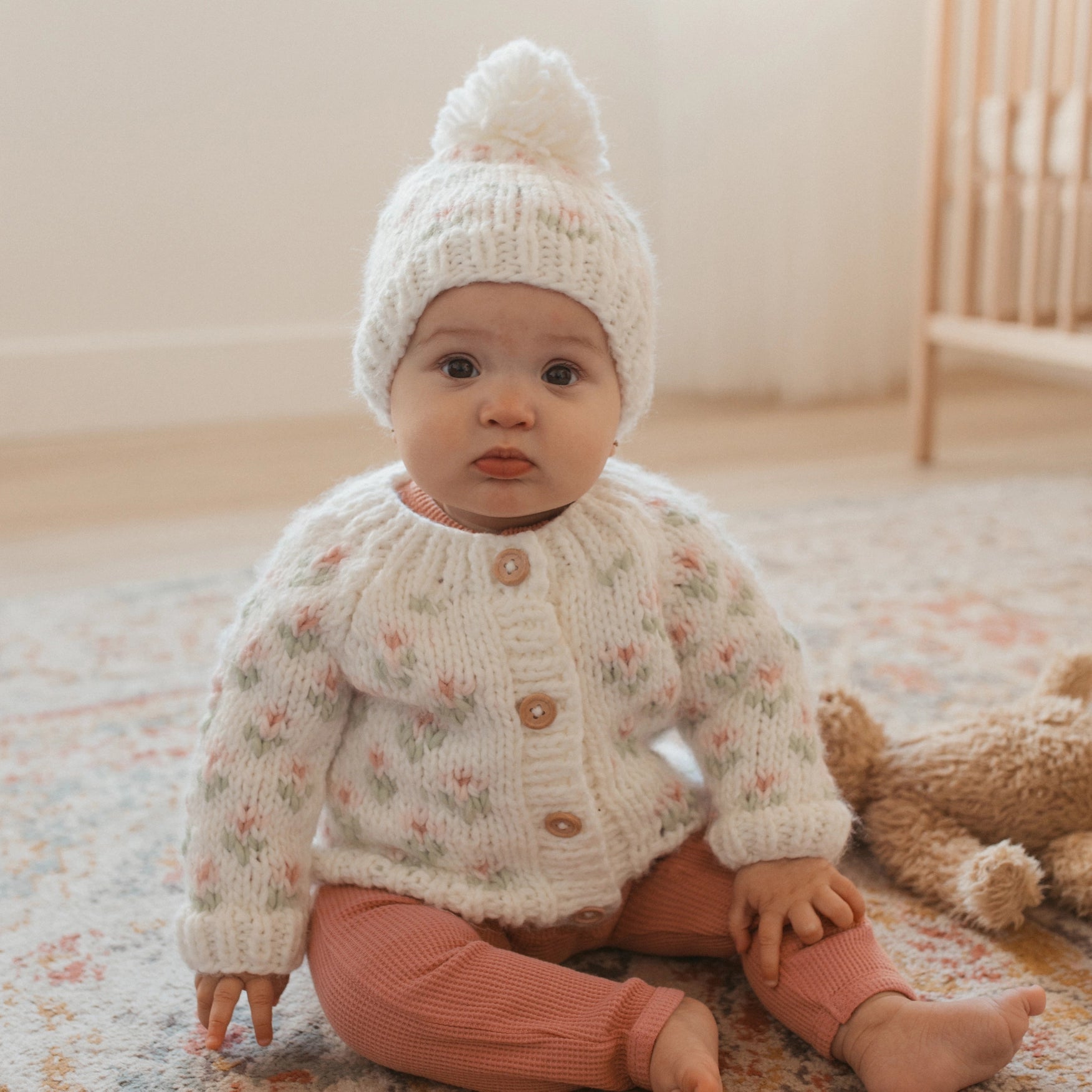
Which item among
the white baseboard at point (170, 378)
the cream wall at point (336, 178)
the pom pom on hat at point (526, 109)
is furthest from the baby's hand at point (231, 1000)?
the cream wall at point (336, 178)

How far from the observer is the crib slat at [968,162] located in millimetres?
1847

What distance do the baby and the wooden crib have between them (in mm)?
1181

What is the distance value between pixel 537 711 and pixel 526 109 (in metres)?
0.33

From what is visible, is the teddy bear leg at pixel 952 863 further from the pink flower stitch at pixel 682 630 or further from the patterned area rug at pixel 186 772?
the pink flower stitch at pixel 682 630

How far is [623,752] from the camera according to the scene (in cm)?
73

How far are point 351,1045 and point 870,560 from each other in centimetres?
98

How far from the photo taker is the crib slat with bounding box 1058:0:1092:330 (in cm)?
163

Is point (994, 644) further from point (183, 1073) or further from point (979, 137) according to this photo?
point (979, 137)

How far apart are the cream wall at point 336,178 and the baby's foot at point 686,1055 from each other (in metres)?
1.86

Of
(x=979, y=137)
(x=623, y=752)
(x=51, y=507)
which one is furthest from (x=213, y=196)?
(x=623, y=752)

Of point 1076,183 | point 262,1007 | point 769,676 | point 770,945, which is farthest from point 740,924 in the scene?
point 1076,183

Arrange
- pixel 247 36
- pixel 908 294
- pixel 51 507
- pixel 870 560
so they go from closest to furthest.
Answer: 1. pixel 870 560
2. pixel 51 507
3. pixel 247 36
4. pixel 908 294

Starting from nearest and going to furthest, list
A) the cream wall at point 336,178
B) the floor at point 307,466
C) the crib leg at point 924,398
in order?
the floor at point 307,466 < the crib leg at point 924,398 < the cream wall at point 336,178

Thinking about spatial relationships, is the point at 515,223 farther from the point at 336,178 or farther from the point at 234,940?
the point at 336,178
